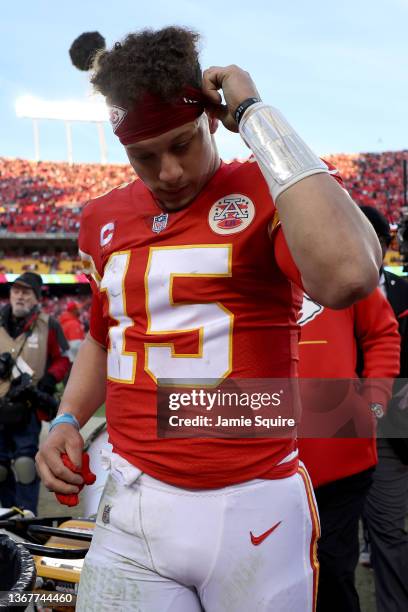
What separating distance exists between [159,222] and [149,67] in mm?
315

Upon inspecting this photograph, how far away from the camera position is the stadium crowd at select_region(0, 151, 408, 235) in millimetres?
36406

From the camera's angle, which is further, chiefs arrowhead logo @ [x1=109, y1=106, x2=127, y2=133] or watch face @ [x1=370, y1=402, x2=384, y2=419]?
watch face @ [x1=370, y1=402, x2=384, y2=419]

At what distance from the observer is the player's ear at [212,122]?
1346 millimetres

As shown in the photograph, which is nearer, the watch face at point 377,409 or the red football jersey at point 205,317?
the red football jersey at point 205,317

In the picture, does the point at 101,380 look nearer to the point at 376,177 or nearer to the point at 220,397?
the point at 220,397

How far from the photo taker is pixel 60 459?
1.40m

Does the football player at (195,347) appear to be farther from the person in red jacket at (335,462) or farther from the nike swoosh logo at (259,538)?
the person in red jacket at (335,462)

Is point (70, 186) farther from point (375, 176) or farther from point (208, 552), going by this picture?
point (208, 552)

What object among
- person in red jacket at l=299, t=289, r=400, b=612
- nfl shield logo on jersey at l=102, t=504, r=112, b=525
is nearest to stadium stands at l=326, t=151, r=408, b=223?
person in red jacket at l=299, t=289, r=400, b=612

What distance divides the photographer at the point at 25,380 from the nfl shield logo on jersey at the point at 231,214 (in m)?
3.56

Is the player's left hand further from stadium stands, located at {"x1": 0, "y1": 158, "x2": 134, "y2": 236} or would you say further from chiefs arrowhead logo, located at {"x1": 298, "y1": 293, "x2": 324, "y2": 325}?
stadium stands, located at {"x1": 0, "y1": 158, "x2": 134, "y2": 236}

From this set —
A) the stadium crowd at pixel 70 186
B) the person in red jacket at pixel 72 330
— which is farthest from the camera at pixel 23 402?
the stadium crowd at pixel 70 186

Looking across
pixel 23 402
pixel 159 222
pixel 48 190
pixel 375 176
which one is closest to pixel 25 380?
pixel 23 402

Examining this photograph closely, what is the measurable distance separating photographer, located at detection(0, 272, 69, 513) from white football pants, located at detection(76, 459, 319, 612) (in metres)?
3.34
